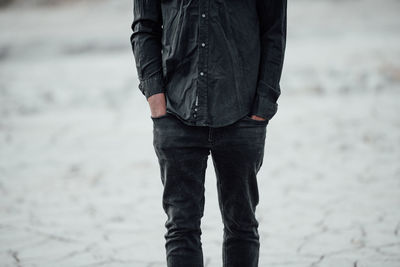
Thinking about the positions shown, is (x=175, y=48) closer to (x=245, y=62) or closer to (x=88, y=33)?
(x=245, y=62)

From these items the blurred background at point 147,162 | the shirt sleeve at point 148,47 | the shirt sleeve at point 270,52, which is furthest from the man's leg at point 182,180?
the blurred background at point 147,162

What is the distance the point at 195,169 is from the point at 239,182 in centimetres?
17

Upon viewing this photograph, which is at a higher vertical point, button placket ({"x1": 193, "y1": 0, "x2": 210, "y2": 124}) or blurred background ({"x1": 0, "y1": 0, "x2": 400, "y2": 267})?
button placket ({"x1": 193, "y1": 0, "x2": 210, "y2": 124})

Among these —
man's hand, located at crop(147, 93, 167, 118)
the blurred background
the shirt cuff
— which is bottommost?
the blurred background

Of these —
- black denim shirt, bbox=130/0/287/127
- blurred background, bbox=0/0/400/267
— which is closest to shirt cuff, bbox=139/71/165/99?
black denim shirt, bbox=130/0/287/127

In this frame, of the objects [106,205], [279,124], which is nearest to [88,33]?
[279,124]

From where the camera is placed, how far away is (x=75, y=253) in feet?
9.41

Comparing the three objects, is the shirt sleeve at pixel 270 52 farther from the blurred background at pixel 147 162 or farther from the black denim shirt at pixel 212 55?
the blurred background at pixel 147 162

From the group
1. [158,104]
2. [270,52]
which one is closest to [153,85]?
[158,104]

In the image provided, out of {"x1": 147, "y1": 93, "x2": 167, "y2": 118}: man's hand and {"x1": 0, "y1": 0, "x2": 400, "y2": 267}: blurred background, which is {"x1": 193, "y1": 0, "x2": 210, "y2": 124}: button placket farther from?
{"x1": 0, "y1": 0, "x2": 400, "y2": 267}: blurred background

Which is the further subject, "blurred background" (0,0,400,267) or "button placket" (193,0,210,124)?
"blurred background" (0,0,400,267)

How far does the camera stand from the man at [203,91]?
1.69m

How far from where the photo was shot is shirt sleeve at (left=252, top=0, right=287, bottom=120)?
1740 mm

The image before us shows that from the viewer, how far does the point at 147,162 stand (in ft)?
16.3
